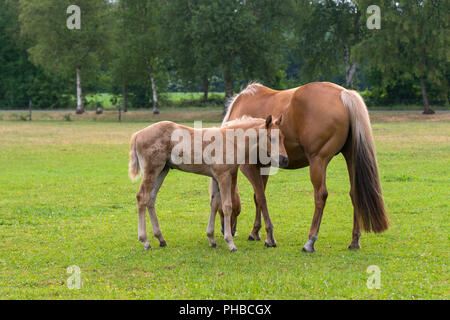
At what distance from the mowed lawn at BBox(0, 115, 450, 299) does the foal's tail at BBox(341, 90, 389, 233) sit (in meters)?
0.48

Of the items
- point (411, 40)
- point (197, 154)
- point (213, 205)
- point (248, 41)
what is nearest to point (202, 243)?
point (213, 205)

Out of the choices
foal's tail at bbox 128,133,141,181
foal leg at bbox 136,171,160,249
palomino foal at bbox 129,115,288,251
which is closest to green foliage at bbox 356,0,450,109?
palomino foal at bbox 129,115,288,251

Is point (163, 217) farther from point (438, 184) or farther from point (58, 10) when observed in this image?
point (58, 10)

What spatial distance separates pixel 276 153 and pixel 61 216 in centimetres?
529

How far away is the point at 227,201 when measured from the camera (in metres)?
7.94

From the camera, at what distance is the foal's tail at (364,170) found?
25.3ft

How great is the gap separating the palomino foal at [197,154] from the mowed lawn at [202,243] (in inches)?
28.3

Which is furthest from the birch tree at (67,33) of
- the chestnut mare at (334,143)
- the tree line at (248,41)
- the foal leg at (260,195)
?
the chestnut mare at (334,143)

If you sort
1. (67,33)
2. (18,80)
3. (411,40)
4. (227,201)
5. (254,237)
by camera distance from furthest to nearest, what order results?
(18,80)
(67,33)
(411,40)
(254,237)
(227,201)

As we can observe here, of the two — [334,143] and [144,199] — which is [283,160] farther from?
[144,199]

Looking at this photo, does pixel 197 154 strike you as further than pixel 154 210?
No

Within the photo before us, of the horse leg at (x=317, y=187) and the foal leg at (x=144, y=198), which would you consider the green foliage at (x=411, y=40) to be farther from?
the foal leg at (x=144, y=198)

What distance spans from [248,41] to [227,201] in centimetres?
3963

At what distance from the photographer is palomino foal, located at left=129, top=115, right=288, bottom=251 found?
791 centimetres
